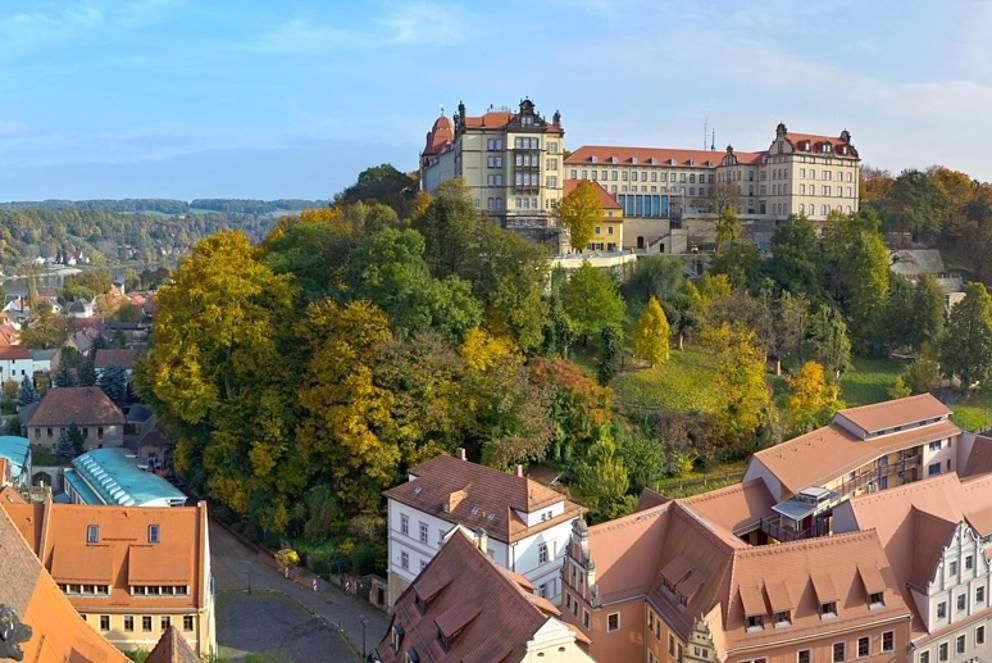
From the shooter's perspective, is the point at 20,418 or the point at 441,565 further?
the point at 20,418

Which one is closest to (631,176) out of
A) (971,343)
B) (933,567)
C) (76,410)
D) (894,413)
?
(971,343)

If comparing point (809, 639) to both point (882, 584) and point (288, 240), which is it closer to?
point (882, 584)

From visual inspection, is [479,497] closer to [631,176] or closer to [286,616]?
[286,616]

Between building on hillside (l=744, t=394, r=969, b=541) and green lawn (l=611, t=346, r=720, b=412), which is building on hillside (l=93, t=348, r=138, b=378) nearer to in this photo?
green lawn (l=611, t=346, r=720, b=412)

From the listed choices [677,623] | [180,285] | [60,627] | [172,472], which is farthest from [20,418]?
[677,623]

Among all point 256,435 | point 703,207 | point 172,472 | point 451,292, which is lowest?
point 172,472

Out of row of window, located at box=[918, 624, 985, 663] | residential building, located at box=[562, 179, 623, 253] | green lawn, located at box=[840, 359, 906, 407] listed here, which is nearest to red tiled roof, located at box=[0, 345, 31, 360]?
residential building, located at box=[562, 179, 623, 253]
